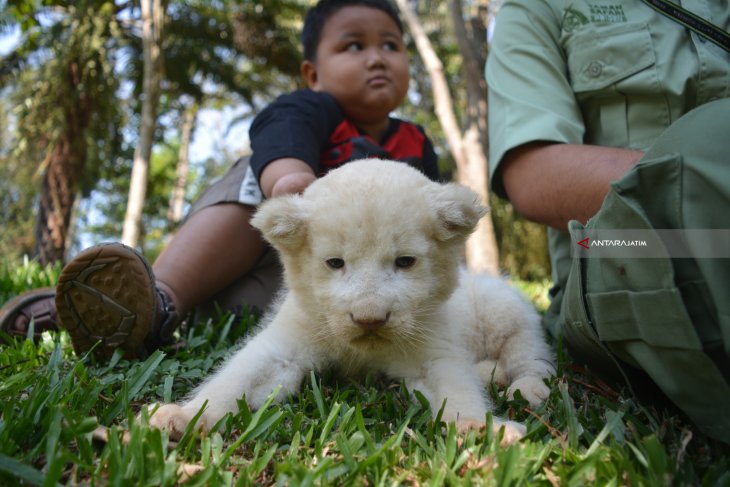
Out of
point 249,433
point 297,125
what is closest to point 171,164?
point 297,125

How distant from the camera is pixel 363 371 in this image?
8.76ft

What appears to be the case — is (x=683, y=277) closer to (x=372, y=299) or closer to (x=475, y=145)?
(x=372, y=299)

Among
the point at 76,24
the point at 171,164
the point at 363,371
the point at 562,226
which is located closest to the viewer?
the point at 363,371

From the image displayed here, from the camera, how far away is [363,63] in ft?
13.7

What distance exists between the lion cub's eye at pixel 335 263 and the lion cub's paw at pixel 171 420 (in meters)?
0.80

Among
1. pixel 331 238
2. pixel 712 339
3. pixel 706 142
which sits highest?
pixel 706 142

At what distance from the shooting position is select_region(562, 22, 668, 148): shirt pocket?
9.87ft

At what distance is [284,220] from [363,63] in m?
2.22

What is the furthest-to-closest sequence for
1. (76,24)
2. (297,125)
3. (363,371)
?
(76,24)
(297,125)
(363,371)

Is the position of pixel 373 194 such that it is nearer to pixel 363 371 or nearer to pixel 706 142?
pixel 363 371

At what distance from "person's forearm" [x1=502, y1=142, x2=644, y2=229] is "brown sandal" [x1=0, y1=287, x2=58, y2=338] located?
265 centimetres

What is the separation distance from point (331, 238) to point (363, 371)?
2.42ft

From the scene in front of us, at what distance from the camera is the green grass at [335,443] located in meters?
1.55

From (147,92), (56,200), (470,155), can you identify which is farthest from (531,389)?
(56,200)
